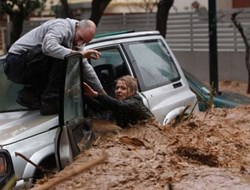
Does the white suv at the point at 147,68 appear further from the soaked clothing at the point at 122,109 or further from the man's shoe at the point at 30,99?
the man's shoe at the point at 30,99

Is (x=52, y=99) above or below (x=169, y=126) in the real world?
above

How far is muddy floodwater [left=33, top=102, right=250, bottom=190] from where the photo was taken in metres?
3.62

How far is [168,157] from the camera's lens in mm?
4125

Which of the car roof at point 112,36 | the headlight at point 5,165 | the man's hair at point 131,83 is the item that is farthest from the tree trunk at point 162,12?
the headlight at point 5,165

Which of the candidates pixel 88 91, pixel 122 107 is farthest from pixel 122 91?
pixel 88 91

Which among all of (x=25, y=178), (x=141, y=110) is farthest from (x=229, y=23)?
(x=25, y=178)

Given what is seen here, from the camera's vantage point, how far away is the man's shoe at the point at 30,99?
536cm

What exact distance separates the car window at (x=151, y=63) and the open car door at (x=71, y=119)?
1389 mm

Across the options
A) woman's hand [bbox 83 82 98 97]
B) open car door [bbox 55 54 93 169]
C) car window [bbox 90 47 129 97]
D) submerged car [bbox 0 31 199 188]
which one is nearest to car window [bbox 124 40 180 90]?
submerged car [bbox 0 31 199 188]

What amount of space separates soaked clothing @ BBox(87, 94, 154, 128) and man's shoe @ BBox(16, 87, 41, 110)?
0.51m

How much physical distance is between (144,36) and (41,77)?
206cm

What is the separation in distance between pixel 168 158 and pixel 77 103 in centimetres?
133

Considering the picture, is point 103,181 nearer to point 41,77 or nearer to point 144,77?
point 41,77

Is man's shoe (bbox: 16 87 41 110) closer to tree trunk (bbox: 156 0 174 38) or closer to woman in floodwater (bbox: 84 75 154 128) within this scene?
woman in floodwater (bbox: 84 75 154 128)
